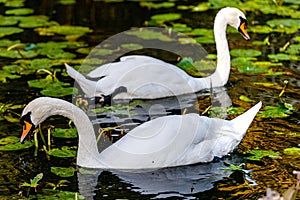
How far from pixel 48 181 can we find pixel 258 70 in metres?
3.35

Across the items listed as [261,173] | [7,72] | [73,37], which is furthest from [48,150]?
[73,37]

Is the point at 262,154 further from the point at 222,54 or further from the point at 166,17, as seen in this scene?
the point at 166,17

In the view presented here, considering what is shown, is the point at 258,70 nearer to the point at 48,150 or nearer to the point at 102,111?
the point at 102,111

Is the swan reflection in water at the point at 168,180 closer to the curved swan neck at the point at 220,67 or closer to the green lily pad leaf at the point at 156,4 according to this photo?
the curved swan neck at the point at 220,67

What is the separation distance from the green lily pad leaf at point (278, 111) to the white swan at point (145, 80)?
37.2 inches

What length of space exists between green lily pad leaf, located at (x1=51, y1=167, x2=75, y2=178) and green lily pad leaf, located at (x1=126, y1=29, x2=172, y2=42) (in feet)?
13.0

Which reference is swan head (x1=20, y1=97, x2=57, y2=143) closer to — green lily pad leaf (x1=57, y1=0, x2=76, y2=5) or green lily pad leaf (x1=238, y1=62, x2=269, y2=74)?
green lily pad leaf (x1=238, y1=62, x2=269, y2=74)

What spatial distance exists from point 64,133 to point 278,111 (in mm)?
A: 2048

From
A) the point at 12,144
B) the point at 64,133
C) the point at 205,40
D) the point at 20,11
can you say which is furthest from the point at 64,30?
the point at 12,144

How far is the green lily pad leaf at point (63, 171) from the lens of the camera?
599 cm

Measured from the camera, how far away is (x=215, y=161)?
6.30 meters

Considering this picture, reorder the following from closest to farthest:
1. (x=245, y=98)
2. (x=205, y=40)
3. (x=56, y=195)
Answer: (x=56, y=195) → (x=245, y=98) → (x=205, y=40)

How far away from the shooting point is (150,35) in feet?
32.4

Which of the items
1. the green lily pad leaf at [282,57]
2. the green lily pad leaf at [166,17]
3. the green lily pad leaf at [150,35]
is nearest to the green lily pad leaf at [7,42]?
the green lily pad leaf at [150,35]
